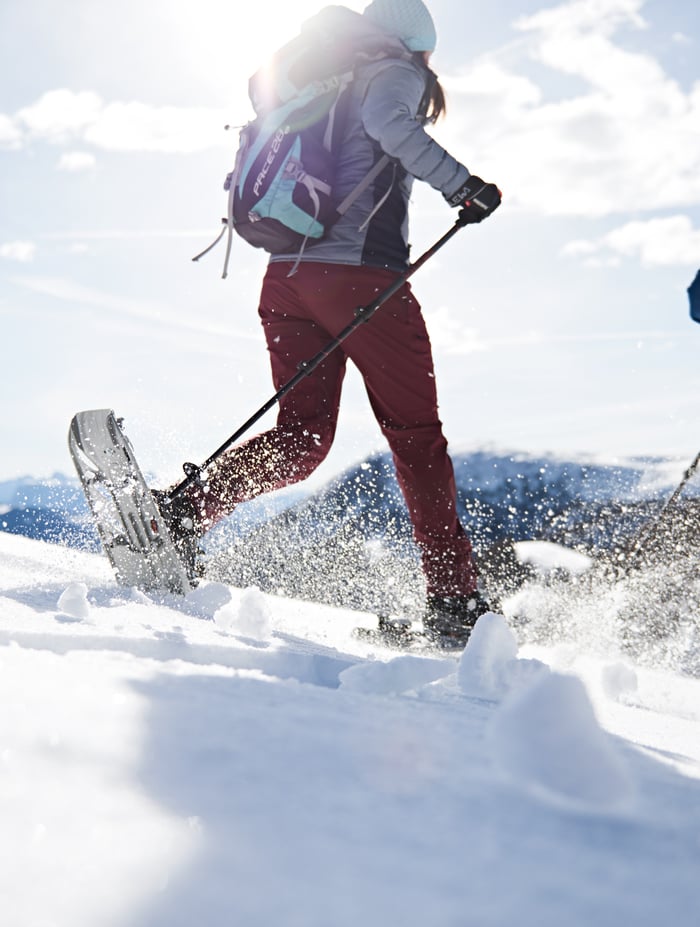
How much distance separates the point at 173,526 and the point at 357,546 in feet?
5.95

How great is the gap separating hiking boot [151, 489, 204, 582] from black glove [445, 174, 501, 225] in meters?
1.51

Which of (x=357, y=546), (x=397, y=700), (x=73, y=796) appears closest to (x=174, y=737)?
(x=73, y=796)

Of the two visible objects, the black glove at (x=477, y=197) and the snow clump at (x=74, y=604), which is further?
the black glove at (x=477, y=197)

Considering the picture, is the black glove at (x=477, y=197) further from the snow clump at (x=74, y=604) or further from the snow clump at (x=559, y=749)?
the snow clump at (x=559, y=749)

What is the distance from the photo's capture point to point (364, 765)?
34.7 inches

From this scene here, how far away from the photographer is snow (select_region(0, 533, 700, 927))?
63cm

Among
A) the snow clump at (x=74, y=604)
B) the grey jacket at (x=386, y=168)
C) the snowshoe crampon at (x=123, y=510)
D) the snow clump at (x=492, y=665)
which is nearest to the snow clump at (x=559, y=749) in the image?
the snow clump at (x=492, y=665)

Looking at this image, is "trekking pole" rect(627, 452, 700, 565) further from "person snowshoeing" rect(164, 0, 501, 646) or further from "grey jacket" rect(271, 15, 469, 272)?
"grey jacket" rect(271, 15, 469, 272)

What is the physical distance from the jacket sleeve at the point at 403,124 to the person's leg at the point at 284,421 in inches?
24.3

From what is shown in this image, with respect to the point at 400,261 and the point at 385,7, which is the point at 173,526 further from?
the point at 385,7

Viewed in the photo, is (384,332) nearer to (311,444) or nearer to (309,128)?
(311,444)

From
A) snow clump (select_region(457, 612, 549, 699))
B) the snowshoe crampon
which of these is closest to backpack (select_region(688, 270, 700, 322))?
snow clump (select_region(457, 612, 549, 699))

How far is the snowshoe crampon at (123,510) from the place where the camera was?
272cm

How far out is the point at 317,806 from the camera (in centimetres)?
77
